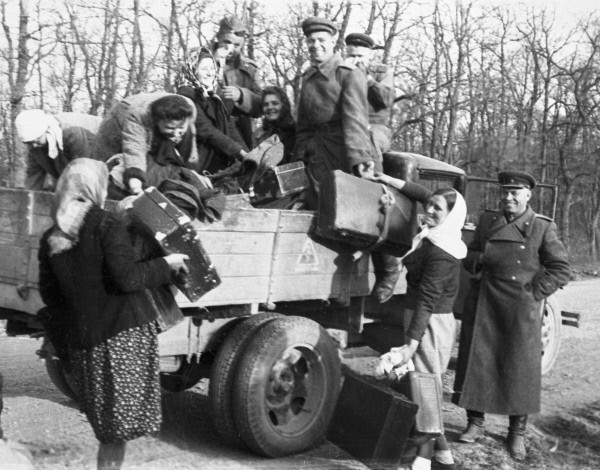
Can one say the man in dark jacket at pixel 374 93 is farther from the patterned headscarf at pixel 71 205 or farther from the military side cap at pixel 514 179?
the patterned headscarf at pixel 71 205

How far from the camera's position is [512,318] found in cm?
512

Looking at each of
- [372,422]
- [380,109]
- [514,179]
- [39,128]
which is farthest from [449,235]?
[39,128]

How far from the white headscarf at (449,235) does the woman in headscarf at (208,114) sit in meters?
1.77

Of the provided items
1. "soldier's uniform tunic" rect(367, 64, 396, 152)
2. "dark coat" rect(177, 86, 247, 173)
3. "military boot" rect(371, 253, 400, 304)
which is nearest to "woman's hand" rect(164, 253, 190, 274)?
"military boot" rect(371, 253, 400, 304)

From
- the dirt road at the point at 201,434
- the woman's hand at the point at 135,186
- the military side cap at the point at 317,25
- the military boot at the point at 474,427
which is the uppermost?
the military side cap at the point at 317,25

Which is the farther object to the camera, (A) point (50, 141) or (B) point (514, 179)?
(B) point (514, 179)

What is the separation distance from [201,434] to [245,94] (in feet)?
9.33

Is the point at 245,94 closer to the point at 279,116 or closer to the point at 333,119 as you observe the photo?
the point at 279,116

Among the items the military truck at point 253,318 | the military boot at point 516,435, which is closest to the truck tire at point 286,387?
the military truck at point 253,318

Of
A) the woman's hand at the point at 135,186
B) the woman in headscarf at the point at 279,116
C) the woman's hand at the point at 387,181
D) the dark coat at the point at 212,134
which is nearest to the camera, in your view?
the woman's hand at the point at 135,186

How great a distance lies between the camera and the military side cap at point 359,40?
578cm

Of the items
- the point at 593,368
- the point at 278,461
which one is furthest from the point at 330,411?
the point at 593,368

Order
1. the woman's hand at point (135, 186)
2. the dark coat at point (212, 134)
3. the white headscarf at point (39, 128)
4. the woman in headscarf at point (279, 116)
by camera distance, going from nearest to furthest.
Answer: the woman's hand at point (135, 186), the white headscarf at point (39, 128), the dark coat at point (212, 134), the woman in headscarf at point (279, 116)

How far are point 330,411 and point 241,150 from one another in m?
2.15
